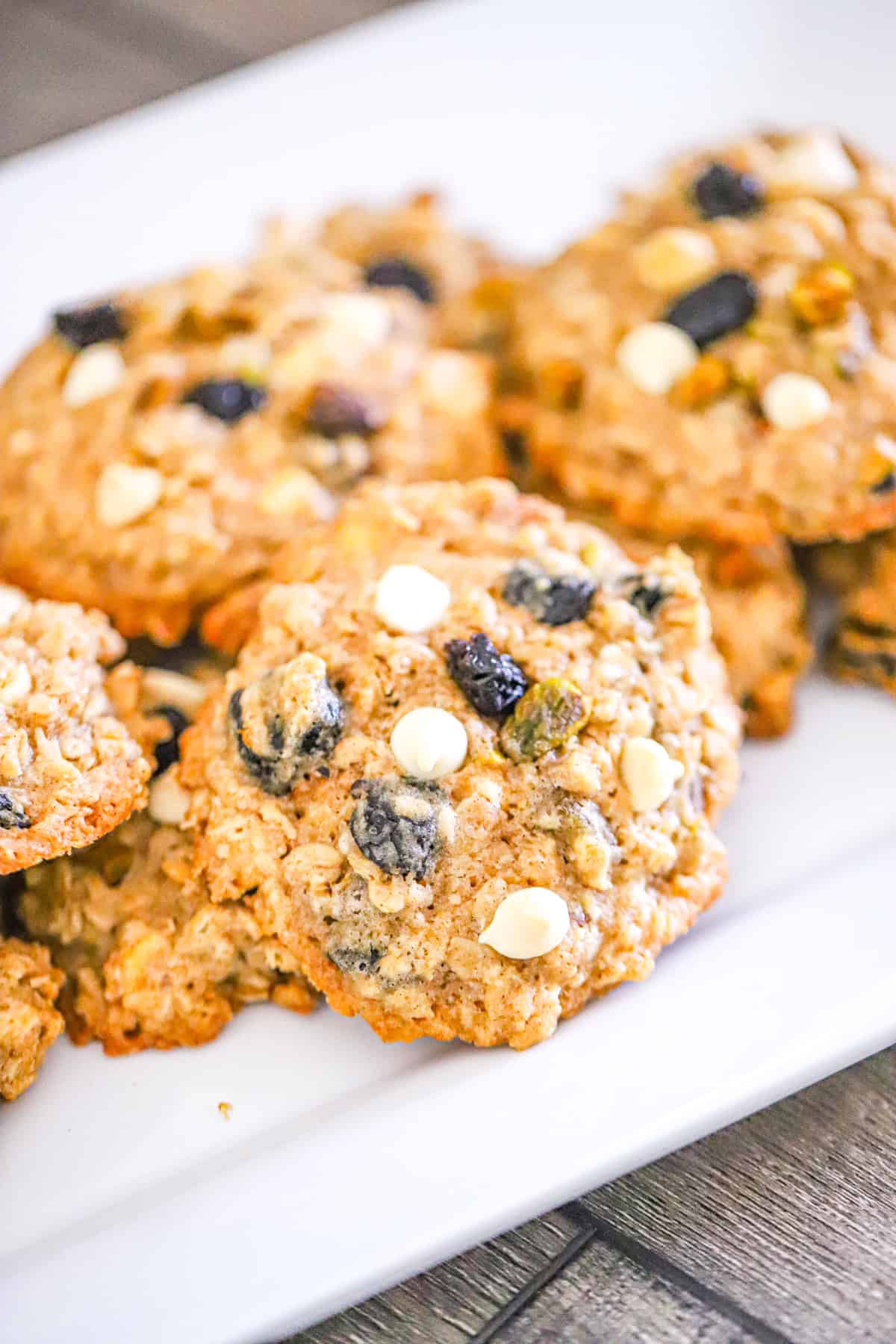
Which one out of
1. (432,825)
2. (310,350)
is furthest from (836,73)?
(432,825)

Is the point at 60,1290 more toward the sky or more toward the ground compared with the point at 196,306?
more toward the ground

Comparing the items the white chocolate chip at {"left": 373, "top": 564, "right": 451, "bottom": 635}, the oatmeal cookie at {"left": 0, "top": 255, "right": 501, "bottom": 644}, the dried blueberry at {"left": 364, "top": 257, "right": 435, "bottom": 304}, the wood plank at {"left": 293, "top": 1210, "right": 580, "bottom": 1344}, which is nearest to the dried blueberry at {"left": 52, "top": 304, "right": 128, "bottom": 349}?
the oatmeal cookie at {"left": 0, "top": 255, "right": 501, "bottom": 644}

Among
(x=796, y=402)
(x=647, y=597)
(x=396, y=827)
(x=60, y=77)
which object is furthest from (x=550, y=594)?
(x=60, y=77)

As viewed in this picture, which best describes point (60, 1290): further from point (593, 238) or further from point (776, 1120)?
point (593, 238)

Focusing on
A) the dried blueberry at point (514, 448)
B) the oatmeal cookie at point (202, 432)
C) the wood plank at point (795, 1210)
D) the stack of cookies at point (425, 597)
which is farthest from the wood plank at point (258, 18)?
the wood plank at point (795, 1210)

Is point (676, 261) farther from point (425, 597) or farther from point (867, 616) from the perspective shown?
point (425, 597)

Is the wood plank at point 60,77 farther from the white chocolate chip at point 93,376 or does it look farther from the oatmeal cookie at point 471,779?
the oatmeal cookie at point 471,779
